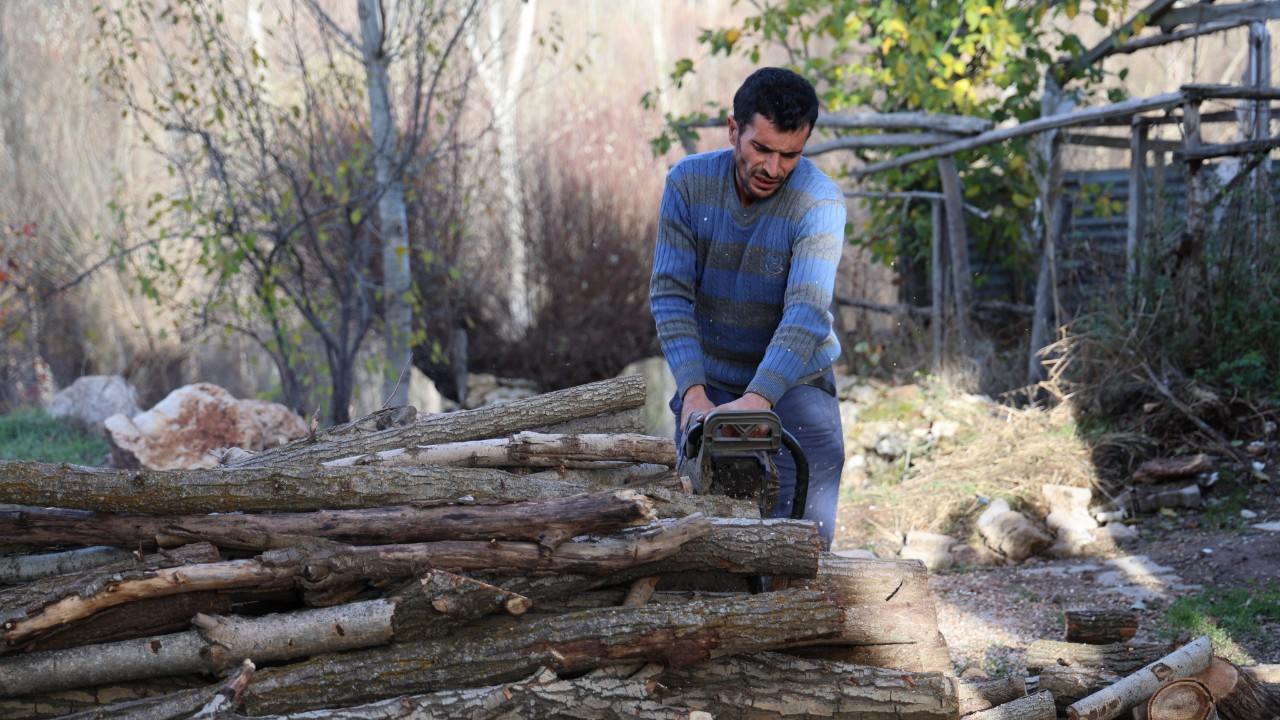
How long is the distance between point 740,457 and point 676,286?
684mm

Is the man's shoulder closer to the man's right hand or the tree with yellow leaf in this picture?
the man's right hand

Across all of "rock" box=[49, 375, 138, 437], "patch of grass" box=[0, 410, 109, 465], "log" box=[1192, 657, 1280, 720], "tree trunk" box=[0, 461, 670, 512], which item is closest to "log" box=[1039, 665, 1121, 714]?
"log" box=[1192, 657, 1280, 720]

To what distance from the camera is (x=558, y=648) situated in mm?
2904

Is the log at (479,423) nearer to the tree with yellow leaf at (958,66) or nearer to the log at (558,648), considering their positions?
the log at (558,648)

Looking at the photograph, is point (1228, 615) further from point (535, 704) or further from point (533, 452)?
point (535, 704)

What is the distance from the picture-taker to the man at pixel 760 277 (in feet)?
11.6

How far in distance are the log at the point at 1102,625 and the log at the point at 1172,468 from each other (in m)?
3.12

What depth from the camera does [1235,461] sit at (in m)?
6.90

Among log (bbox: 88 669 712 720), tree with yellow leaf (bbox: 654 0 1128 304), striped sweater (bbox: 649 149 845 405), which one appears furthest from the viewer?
tree with yellow leaf (bbox: 654 0 1128 304)

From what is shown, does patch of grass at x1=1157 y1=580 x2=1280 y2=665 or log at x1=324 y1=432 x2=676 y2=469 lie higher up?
log at x1=324 y1=432 x2=676 y2=469

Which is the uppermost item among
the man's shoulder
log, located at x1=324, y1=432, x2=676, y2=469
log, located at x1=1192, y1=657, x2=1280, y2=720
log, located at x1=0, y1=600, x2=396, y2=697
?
the man's shoulder

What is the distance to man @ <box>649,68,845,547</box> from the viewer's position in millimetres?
3531

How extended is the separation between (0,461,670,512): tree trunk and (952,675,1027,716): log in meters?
1.48

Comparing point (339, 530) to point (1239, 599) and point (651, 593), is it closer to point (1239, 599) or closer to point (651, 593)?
point (651, 593)
